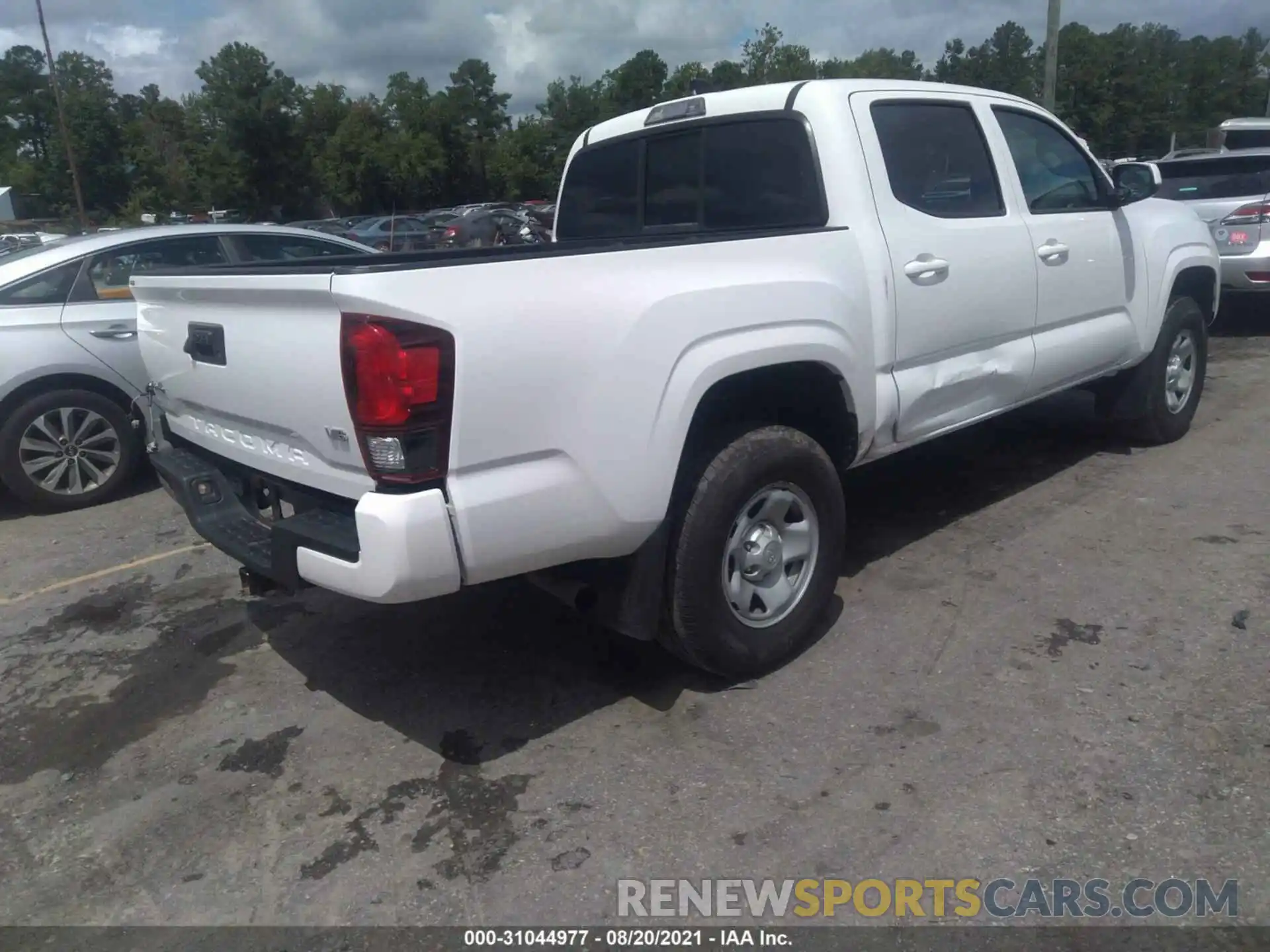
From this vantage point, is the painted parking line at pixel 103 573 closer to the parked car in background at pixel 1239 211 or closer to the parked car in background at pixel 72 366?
the parked car in background at pixel 72 366

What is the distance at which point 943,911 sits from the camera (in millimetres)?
2617

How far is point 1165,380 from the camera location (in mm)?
6078

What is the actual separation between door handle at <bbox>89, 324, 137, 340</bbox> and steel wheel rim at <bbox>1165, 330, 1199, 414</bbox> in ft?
20.0

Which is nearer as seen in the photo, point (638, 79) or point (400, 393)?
point (400, 393)

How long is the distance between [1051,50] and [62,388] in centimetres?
1394

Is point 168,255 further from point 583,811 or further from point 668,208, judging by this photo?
point 583,811

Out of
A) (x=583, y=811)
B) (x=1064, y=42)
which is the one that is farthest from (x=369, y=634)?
(x=1064, y=42)

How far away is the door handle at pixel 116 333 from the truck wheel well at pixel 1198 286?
605 centimetres

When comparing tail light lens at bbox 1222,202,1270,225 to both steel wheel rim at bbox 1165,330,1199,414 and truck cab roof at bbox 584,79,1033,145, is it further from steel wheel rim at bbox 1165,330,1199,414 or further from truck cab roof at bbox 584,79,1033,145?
truck cab roof at bbox 584,79,1033,145

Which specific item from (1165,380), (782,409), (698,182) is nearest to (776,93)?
(698,182)

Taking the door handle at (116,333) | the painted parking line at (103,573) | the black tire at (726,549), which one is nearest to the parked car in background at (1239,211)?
the black tire at (726,549)

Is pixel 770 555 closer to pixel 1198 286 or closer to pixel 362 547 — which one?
pixel 362 547

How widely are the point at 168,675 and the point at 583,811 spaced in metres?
1.96

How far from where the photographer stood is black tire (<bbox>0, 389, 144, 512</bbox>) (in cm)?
597
